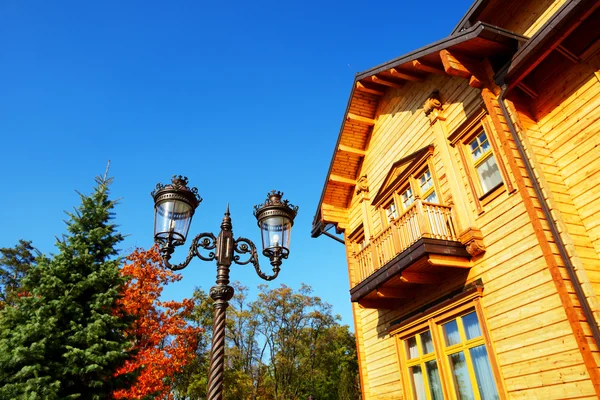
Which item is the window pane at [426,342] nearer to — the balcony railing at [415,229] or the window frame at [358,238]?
the balcony railing at [415,229]

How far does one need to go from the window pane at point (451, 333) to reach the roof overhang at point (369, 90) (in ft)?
16.6

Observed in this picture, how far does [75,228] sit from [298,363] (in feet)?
97.4

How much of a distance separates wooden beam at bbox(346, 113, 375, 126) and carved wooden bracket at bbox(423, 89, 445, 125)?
3005 millimetres

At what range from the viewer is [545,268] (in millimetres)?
5395

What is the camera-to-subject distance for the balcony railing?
706cm

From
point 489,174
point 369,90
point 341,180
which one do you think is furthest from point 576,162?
point 341,180

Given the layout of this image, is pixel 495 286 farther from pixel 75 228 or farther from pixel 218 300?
pixel 75 228

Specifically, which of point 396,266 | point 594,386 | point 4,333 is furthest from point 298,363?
point 594,386

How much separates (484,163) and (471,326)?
3044mm

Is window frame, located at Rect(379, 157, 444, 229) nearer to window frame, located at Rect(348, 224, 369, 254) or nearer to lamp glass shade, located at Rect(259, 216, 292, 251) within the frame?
window frame, located at Rect(348, 224, 369, 254)

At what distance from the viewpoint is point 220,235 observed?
496 centimetres

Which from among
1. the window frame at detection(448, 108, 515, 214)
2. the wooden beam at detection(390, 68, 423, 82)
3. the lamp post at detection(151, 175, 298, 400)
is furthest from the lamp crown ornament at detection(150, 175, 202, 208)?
the wooden beam at detection(390, 68, 423, 82)

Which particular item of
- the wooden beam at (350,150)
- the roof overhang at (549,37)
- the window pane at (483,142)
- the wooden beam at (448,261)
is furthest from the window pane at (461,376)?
the wooden beam at (350,150)

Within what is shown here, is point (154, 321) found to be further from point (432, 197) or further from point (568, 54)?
point (568, 54)
